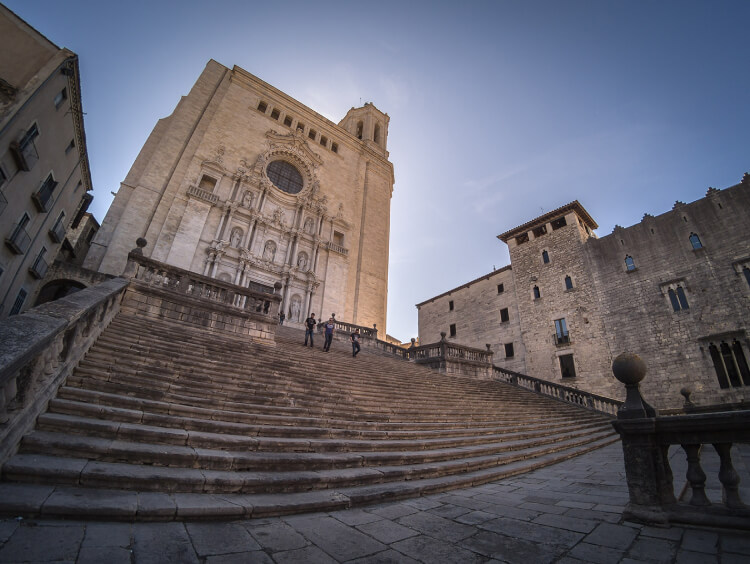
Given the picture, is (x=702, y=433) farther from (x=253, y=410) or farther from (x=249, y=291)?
(x=249, y=291)

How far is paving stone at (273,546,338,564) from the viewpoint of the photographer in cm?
201

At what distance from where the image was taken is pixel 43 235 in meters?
13.0

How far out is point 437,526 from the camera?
2.82 meters

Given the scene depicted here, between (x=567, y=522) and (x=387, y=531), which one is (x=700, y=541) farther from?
(x=387, y=531)

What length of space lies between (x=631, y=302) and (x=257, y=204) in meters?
24.7

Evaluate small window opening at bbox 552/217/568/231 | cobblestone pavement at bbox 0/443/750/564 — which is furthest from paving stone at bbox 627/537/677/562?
small window opening at bbox 552/217/568/231

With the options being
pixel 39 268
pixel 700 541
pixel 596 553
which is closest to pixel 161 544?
pixel 596 553

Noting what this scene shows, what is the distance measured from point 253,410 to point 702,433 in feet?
18.3

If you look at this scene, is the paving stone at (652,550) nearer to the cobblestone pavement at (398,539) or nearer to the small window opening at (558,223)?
the cobblestone pavement at (398,539)

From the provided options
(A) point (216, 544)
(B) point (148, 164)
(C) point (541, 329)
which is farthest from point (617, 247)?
(B) point (148, 164)

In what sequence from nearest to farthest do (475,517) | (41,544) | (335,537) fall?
(41,544), (335,537), (475,517)

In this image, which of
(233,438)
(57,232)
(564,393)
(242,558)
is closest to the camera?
(242,558)

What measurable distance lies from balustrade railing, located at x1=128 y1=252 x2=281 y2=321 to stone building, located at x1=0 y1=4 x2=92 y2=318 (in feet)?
17.1

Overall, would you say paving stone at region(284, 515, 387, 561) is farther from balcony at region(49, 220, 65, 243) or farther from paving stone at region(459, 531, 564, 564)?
balcony at region(49, 220, 65, 243)
